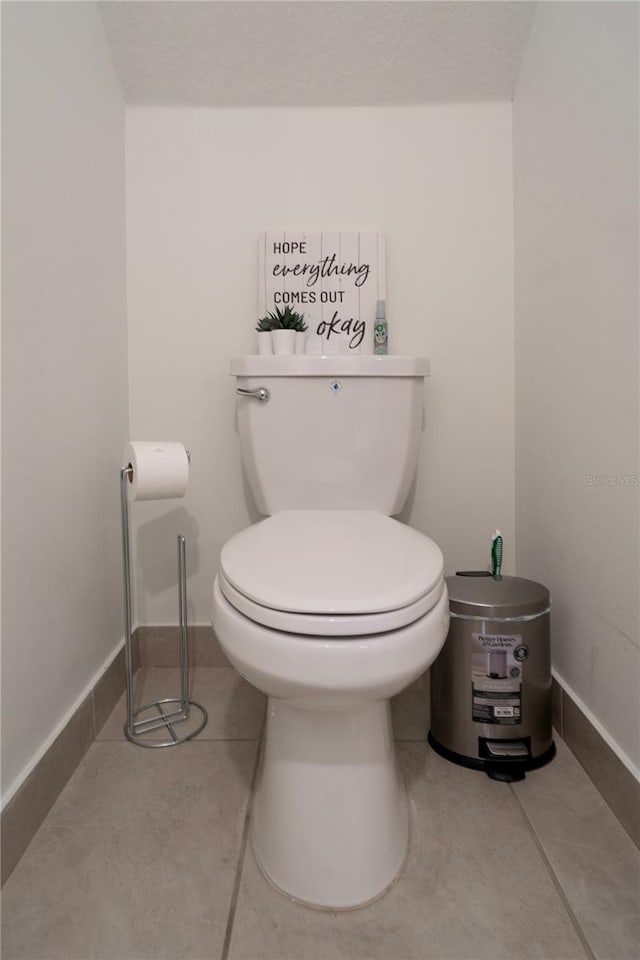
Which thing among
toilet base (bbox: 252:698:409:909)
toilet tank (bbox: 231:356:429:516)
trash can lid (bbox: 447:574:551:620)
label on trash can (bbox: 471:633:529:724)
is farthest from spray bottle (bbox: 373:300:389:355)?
toilet base (bbox: 252:698:409:909)

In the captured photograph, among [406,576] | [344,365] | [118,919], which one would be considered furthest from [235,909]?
[344,365]

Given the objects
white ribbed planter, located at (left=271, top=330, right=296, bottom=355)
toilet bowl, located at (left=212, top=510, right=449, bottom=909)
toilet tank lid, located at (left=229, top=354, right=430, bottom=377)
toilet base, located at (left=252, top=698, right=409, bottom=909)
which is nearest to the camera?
toilet bowl, located at (left=212, top=510, right=449, bottom=909)

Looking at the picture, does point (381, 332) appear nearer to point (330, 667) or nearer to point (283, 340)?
point (283, 340)

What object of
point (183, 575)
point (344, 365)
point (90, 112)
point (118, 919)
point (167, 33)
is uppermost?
point (167, 33)

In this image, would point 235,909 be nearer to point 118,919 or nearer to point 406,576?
point 118,919

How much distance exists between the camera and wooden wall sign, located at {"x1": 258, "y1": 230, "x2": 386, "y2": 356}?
148 cm

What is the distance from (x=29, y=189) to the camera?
977mm

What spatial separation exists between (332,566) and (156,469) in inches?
19.2

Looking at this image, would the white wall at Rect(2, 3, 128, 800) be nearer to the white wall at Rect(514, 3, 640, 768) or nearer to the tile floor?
the tile floor

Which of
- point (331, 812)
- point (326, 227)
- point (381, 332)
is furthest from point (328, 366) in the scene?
point (331, 812)

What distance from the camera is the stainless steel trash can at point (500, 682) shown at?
111 cm

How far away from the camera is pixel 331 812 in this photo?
2.72 feet

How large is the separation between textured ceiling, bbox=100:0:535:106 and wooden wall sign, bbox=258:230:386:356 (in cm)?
37

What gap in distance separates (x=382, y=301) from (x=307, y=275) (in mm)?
216
